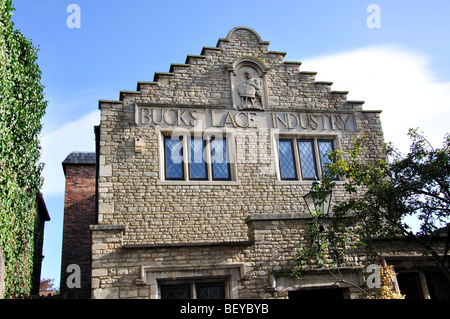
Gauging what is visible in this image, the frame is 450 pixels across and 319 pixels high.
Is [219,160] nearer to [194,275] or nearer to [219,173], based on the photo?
[219,173]

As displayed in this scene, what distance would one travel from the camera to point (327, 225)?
9750mm

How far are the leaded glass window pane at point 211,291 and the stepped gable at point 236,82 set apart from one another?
4950 mm

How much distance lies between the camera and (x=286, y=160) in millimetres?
12125

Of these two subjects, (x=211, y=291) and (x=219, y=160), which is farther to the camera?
(x=219, y=160)

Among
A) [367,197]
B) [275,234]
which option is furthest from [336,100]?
[275,234]

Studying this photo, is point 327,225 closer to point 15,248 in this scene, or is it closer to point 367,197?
point 367,197

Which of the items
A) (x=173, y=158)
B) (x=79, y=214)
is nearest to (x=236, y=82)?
(x=173, y=158)

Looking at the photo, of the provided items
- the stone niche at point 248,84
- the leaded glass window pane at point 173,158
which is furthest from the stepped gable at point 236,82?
the leaded glass window pane at point 173,158

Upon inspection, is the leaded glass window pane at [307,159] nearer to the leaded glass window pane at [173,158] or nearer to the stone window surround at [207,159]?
the stone window surround at [207,159]

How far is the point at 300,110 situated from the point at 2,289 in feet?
28.8

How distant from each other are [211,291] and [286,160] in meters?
4.42

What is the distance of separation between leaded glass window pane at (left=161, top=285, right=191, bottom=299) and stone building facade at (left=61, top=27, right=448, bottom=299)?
0.02 meters

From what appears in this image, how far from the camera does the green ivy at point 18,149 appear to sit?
8.72 meters

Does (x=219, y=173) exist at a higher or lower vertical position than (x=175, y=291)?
higher
